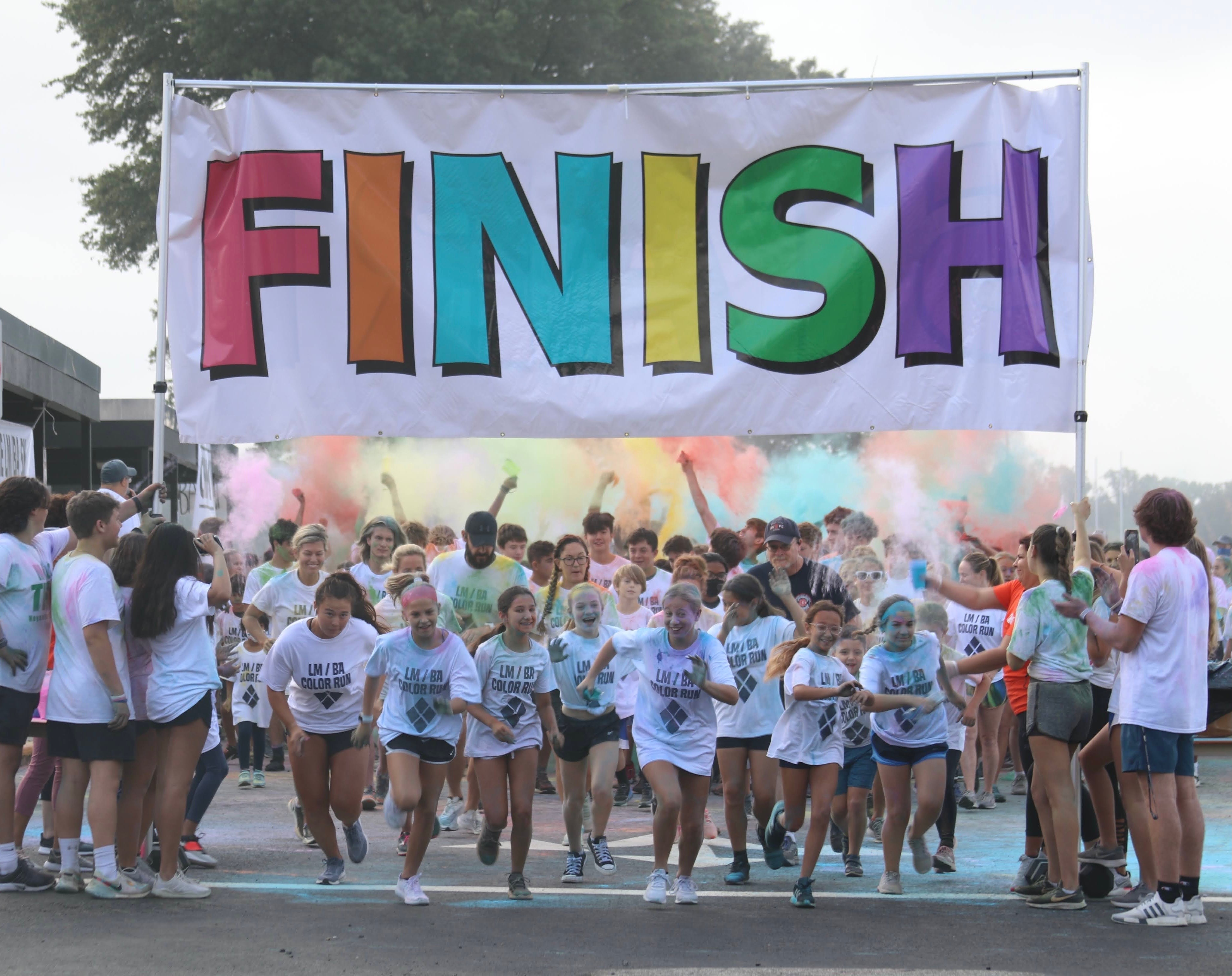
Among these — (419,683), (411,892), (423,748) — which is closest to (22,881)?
(411,892)

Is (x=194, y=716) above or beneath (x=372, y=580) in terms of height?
beneath

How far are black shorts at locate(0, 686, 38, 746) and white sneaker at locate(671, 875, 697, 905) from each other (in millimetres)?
3384

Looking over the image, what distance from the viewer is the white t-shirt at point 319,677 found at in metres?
7.40

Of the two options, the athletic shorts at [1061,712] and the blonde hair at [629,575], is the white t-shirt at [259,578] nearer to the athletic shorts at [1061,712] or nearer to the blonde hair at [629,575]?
the blonde hair at [629,575]

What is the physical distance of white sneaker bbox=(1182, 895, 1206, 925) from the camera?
6.51 m

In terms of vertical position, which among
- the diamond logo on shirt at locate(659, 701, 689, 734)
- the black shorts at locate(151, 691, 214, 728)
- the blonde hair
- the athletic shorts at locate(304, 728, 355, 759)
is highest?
the blonde hair

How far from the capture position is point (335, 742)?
746 cm

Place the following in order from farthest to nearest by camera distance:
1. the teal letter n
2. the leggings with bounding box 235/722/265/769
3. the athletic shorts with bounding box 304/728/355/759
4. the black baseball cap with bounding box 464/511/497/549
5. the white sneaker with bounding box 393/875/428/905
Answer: the leggings with bounding box 235/722/265/769, the black baseball cap with bounding box 464/511/497/549, the teal letter n, the athletic shorts with bounding box 304/728/355/759, the white sneaker with bounding box 393/875/428/905

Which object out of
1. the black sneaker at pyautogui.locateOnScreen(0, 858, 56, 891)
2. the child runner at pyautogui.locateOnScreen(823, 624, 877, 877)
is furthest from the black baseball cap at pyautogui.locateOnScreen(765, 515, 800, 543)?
the black sneaker at pyautogui.locateOnScreen(0, 858, 56, 891)

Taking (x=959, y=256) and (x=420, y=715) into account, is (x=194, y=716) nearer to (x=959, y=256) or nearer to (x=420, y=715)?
(x=420, y=715)

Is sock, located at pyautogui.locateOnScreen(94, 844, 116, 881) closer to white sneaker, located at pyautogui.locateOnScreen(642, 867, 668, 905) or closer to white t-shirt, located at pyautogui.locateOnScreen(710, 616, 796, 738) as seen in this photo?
white sneaker, located at pyautogui.locateOnScreen(642, 867, 668, 905)

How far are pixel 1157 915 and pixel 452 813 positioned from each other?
15.7ft

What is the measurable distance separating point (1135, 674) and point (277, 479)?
73.2 feet

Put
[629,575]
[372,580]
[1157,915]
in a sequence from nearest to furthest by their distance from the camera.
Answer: [1157,915] < [629,575] < [372,580]
